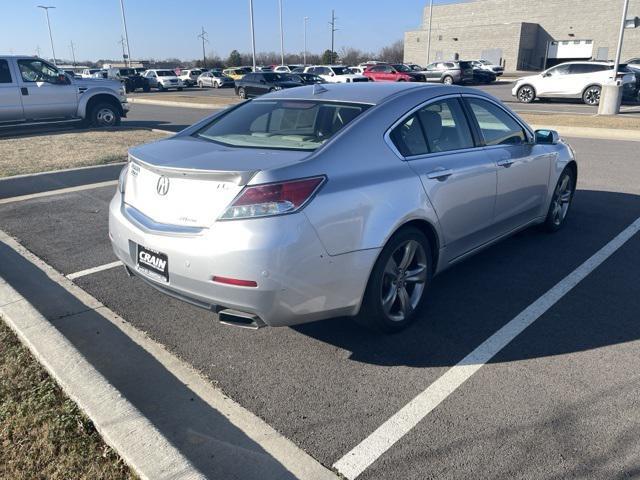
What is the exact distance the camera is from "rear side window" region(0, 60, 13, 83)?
13281 millimetres

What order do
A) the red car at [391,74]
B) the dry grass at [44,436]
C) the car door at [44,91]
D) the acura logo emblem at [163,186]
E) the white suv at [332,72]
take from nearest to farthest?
the dry grass at [44,436], the acura logo emblem at [163,186], the car door at [44,91], the red car at [391,74], the white suv at [332,72]

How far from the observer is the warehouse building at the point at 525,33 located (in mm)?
59562

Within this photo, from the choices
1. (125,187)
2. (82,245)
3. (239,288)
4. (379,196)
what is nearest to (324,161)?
(379,196)

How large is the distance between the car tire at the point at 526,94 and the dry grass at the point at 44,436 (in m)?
25.0

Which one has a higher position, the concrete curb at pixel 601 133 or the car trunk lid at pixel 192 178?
the car trunk lid at pixel 192 178

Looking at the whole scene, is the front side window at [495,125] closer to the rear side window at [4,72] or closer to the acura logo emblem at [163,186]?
the acura logo emblem at [163,186]

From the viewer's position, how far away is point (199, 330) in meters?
3.88

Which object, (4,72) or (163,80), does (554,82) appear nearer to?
(4,72)

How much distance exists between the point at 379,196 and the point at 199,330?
1595 millimetres

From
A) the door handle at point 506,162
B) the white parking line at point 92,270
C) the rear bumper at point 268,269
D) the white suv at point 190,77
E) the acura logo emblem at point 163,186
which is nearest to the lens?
the rear bumper at point 268,269

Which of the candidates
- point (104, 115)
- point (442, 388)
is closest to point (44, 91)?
point (104, 115)

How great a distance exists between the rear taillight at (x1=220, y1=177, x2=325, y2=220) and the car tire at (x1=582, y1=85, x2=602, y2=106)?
23.2 meters

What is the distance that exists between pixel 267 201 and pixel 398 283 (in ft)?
3.99

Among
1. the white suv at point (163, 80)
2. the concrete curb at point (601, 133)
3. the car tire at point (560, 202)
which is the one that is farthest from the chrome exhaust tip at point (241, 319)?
the white suv at point (163, 80)
